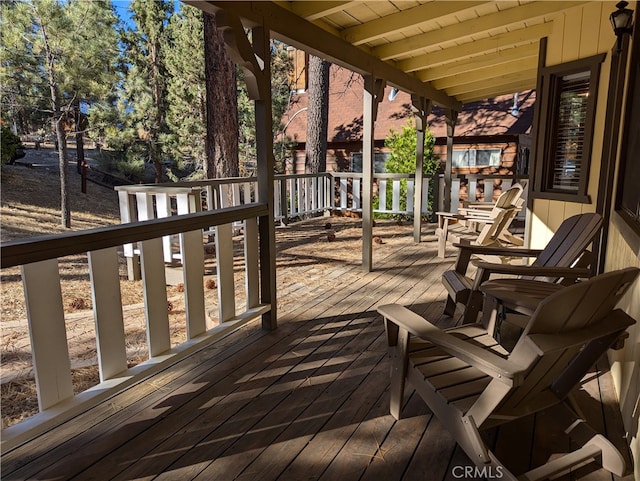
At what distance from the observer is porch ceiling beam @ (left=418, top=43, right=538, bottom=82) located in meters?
5.54

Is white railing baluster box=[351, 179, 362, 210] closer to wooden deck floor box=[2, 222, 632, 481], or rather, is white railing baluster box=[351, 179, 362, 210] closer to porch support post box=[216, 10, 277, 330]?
porch support post box=[216, 10, 277, 330]

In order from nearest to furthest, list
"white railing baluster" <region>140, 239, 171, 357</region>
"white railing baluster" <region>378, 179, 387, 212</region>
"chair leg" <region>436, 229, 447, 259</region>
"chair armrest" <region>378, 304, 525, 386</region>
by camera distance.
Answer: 1. "chair armrest" <region>378, 304, 525, 386</region>
2. "white railing baluster" <region>140, 239, 171, 357</region>
3. "chair leg" <region>436, 229, 447, 259</region>
4. "white railing baluster" <region>378, 179, 387, 212</region>

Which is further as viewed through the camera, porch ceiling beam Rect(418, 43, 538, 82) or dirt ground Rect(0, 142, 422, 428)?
porch ceiling beam Rect(418, 43, 538, 82)

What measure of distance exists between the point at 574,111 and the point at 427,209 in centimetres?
458

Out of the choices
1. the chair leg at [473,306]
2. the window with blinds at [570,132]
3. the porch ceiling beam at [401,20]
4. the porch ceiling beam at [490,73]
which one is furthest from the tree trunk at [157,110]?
the chair leg at [473,306]

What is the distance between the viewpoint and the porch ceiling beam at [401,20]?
3.67 m

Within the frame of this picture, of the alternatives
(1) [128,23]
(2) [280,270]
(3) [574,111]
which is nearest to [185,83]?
(1) [128,23]

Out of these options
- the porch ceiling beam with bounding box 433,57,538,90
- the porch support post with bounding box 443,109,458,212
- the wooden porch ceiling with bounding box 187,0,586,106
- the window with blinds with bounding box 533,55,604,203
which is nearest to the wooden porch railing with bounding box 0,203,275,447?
the wooden porch ceiling with bounding box 187,0,586,106

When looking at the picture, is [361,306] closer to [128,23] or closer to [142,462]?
[142,462]

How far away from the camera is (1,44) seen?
1089 centimetres

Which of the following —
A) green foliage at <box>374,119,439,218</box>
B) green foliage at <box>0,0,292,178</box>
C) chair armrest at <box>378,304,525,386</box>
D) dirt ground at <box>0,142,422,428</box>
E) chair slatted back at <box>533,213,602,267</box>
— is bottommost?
dirt ground at <box>0,142,422,428</box>

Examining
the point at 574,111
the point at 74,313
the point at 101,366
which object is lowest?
the point at 74,313

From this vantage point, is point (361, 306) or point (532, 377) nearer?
point (532, 377)

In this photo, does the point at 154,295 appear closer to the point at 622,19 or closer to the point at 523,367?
the point at 523,367
